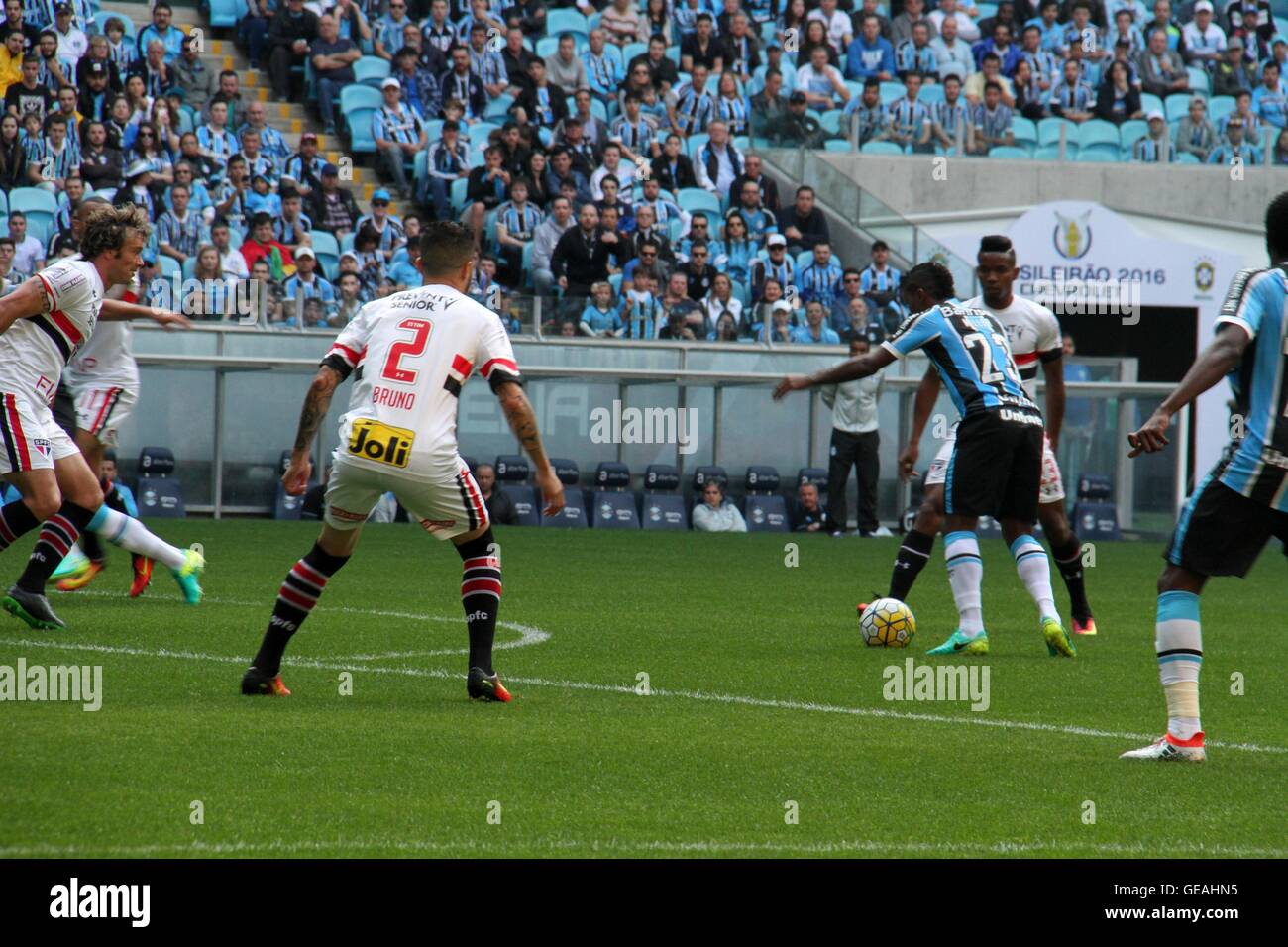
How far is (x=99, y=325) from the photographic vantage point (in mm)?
11195

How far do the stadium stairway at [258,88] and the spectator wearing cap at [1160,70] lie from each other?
42.3 feet

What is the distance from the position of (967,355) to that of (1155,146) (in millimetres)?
19784

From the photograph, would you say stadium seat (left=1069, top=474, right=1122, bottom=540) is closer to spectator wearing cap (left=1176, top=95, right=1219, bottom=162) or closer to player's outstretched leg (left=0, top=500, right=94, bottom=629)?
spectator wearing cap (left=1176, top=95, right=1219, bottom=162)

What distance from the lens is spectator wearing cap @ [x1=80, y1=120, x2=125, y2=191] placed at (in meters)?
21.3

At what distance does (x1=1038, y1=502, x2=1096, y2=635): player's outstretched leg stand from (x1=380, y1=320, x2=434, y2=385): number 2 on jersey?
4759 millimetres

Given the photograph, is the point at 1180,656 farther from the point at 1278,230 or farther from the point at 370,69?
the point at 370,69

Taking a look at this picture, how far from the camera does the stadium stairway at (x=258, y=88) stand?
985 inches

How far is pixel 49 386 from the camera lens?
9.28 metres

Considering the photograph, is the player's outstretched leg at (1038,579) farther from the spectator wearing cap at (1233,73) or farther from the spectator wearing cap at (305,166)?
the spectator wearing cap at (1233,73)

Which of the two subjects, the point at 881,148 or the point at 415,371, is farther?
the point at 881,148

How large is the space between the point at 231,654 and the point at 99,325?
338 centimetres

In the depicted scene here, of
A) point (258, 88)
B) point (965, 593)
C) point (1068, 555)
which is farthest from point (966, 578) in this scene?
point (258, 88)
